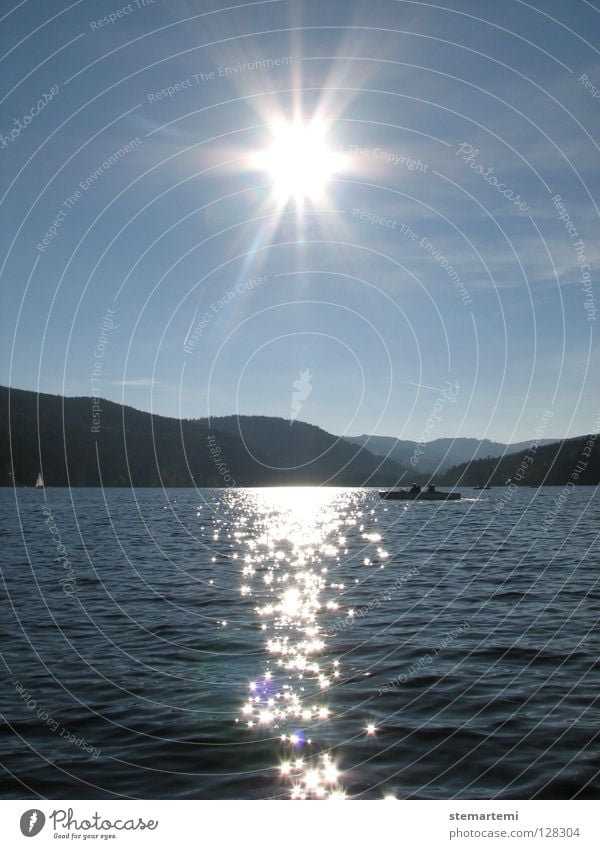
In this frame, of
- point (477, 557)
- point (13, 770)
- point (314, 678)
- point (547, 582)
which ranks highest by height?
point (477, 557)

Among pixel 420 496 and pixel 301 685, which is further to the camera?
pixel 420 496

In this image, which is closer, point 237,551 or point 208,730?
point 208,730

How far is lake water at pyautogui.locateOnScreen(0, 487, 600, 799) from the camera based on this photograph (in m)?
11.5

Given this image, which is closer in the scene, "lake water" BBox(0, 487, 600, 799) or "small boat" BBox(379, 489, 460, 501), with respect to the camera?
"lake water" BBox(0, 487, 600, 799)

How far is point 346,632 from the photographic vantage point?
2278 cm

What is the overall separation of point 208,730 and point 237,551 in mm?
41294

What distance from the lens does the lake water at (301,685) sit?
11.5 meters

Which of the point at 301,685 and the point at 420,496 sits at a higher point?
the point at 420,496

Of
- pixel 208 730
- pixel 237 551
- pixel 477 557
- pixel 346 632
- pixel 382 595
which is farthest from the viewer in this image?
pixel 237 551

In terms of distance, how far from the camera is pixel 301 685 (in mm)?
16750

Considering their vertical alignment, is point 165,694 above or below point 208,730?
above
